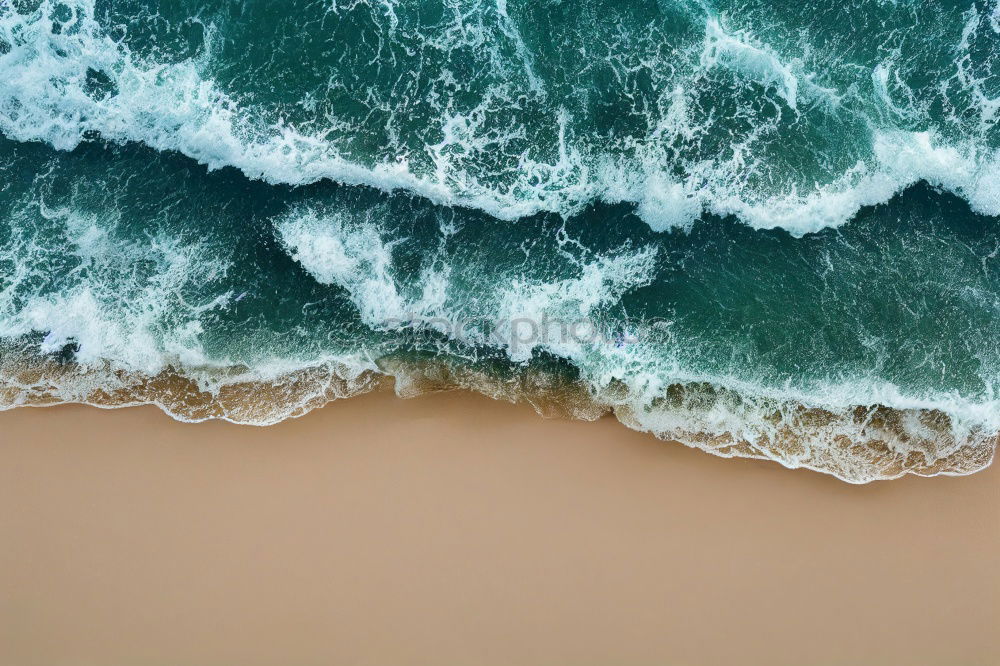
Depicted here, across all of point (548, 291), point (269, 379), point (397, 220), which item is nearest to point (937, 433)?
point (548, 291)

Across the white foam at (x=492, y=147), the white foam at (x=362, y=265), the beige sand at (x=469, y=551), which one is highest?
the white foam at (x=492, y=147)

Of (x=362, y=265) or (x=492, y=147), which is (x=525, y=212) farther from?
(x=362, y=265)

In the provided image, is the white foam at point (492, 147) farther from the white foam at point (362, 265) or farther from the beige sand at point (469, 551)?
the beige sand at point (469, 551)

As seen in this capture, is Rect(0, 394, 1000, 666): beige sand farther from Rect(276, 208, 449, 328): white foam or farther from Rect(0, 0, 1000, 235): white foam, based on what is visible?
Rect(0, 0, 1000, 235): white foam

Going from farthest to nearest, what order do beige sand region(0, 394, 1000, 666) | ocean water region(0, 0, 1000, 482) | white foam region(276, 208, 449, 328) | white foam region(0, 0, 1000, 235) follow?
white foam region(0, 0, 1000, 235) < white foam region(276, 208, 449, 328) < ocean water region(0, 0, 1000, 482) < beige sand region(0, 394, 1000, 666)

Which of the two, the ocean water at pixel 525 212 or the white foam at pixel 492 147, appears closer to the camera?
the ocean water at pixel 525 212

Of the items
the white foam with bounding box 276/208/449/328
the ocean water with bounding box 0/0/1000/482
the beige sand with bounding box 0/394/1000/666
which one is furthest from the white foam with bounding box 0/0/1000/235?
the beige sand with bounding box 0/394/1000/666

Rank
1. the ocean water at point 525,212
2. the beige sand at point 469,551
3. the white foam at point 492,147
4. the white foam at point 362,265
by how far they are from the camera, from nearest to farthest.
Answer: the beige sand at point 469,551
the ocean water at point 525,212
the white foam at point 362,265
the white foam at point 492,147

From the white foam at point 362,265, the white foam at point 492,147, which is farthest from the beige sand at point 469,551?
the white foam at point 492,147
